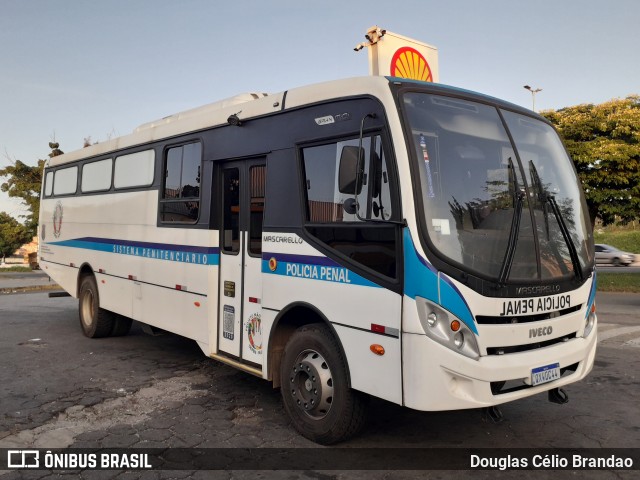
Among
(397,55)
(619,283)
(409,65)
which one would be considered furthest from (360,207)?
(619,283)

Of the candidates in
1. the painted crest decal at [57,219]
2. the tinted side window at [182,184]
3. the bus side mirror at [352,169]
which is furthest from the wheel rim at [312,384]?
the painted crest decal at [57,219]

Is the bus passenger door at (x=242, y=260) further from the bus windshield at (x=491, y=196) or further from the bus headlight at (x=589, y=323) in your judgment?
the bus headlight at (x=589, y=323)

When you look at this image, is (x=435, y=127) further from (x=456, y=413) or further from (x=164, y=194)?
(x=164, y=194)

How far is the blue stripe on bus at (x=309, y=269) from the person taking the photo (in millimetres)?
4516

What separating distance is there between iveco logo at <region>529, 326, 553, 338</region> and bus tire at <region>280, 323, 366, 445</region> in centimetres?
144

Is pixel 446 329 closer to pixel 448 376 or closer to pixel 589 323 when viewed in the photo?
pixel 448 376

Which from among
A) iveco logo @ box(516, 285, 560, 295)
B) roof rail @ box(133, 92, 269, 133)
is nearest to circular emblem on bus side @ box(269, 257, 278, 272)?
roof rail @ box(133, 92, 269, 133)

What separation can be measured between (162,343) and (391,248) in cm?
612

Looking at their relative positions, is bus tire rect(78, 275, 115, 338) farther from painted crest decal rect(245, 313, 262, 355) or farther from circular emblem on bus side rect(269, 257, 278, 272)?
circular emblem on bus side rect(269, 257, 278, 272)

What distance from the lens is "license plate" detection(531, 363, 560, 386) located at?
421cm

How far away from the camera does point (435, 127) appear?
14.3ft

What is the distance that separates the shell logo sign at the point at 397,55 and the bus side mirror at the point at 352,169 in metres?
4.87

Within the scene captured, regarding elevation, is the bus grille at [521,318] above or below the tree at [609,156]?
below

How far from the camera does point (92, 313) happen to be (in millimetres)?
9461
